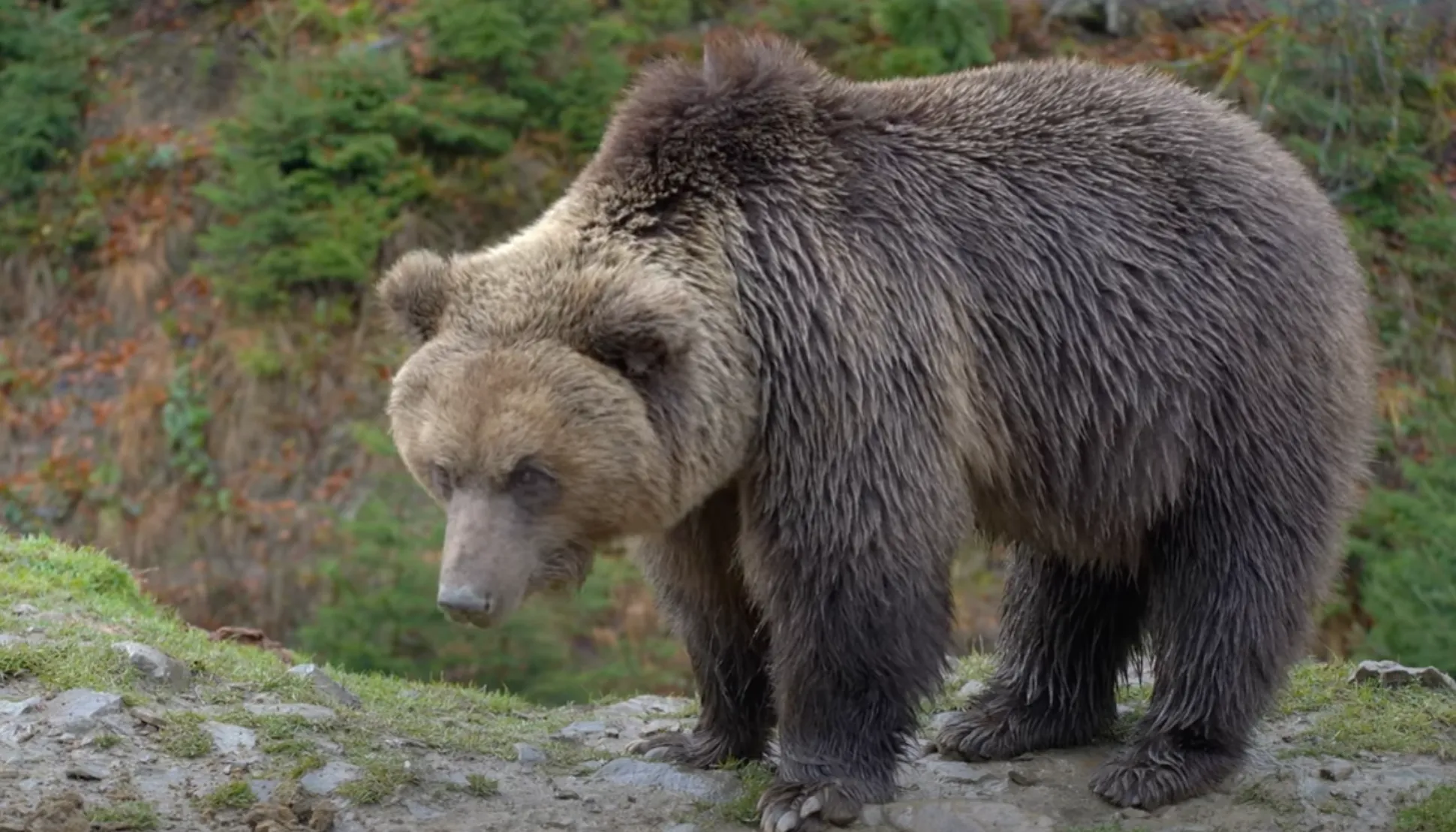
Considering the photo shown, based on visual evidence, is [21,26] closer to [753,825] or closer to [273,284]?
[273,284]

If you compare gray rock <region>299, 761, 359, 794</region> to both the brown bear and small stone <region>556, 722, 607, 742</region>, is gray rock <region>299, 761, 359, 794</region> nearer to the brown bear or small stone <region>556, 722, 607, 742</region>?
the brown bear

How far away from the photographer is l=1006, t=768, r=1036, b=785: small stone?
6414mm

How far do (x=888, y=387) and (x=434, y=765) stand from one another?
88.1 inches

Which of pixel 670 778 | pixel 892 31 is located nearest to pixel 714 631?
pixel 670 778

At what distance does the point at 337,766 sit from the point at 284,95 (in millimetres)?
9161

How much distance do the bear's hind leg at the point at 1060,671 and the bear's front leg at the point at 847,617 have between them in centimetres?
113

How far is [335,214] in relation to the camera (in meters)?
14.0

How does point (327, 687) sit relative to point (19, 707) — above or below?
below

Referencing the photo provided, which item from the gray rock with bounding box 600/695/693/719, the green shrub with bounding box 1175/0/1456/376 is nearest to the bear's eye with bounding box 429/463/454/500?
the gray rock with bounding box 600/695/693/719

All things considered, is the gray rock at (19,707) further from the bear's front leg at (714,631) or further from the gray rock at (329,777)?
the bear's front leg at (714,631)

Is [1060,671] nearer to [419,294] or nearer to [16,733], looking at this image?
[419,294]

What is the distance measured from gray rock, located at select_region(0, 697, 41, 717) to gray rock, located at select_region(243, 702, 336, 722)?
2.43ft

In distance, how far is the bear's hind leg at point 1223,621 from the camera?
238 inches

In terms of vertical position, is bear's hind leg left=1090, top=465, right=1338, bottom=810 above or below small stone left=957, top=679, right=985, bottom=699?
above
